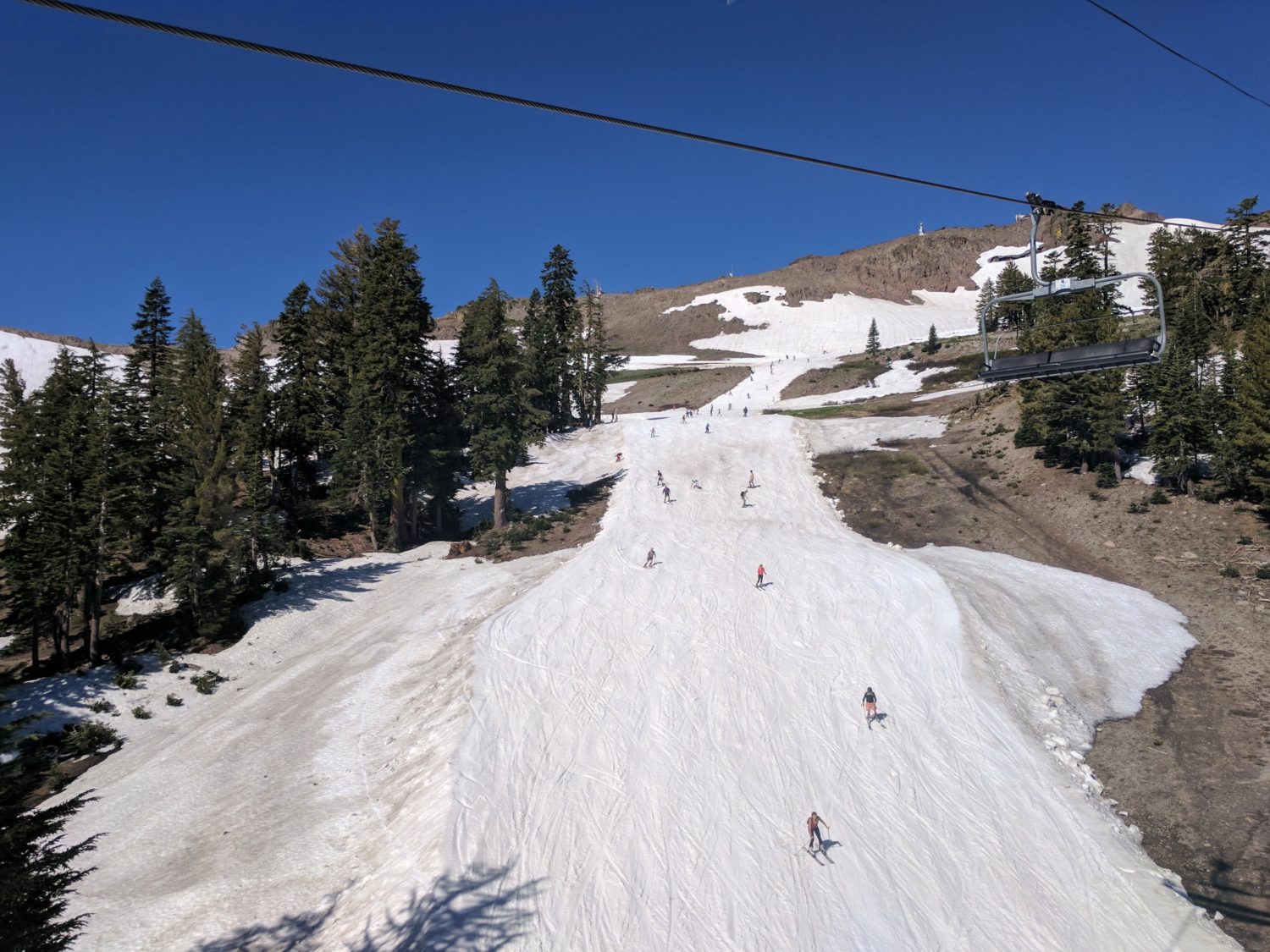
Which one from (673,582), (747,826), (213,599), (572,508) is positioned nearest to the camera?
(747,826)

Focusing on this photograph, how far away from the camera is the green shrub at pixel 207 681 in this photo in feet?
98.8

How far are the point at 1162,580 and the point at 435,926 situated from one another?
38463 mm

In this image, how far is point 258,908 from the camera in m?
17.8

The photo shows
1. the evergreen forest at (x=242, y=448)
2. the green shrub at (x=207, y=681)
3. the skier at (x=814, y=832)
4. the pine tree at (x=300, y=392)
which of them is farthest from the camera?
the pine tree at (x=300, y=392)

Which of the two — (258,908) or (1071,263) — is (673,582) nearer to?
(258,908)

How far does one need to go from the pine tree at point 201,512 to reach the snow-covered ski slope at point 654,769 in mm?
2868

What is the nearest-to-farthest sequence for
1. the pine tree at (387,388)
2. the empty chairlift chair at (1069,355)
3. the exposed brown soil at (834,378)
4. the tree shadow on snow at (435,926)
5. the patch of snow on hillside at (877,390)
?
the empty chairlift chair at (1069,355) < the tree shadow on snow at (435,926) < the pine tree at (387,388) < the patch of snow on hillside at (877,390) < the exposed brown soil at (834,378)

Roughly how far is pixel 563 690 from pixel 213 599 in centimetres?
2003

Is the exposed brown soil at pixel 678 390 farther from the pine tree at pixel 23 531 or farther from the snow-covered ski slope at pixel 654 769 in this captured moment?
the pine tree at pixel 23 531

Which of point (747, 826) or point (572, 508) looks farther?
point (572, 508)

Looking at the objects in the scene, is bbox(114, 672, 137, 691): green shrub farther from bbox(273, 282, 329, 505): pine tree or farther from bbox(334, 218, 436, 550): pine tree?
bbox(273, 282, 329, 505): pine tree

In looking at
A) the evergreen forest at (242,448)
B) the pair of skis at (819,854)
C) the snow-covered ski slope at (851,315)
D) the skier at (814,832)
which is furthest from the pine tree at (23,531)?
the snow-covered ski slope at (851,315)

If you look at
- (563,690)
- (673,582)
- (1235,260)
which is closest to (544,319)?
(673,582)

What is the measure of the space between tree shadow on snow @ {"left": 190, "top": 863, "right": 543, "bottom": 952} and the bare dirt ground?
18.6 metres
